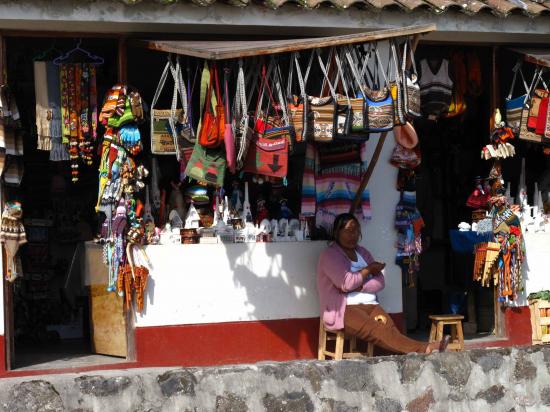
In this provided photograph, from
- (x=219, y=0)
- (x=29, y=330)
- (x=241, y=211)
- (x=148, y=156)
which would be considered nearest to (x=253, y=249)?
(x=241, y=211)

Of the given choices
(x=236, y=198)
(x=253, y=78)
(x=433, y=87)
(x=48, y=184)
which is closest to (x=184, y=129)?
(x=253, y=78)

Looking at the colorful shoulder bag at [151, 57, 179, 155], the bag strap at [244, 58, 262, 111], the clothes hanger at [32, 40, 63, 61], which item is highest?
the clothes hanger at [32, 40, 63, 61]

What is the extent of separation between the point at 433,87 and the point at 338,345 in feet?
9.02

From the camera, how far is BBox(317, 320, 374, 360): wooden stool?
10156mm

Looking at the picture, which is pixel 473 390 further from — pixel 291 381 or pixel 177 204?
pixel 177 204

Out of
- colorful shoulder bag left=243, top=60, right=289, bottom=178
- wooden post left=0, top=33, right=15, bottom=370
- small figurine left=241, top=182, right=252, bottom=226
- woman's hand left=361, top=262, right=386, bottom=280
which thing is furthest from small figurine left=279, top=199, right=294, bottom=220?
wooden post left=0, top=33, right=15, bottom=370

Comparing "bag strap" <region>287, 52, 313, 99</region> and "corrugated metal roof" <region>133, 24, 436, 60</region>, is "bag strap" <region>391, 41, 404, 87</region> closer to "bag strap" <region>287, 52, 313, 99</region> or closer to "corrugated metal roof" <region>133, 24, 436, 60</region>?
"corrugated metal roof" <region>133, 24, 436, 60</region>

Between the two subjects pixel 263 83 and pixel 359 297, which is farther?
pixel 359 297

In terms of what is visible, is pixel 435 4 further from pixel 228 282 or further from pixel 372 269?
pixel 228 282

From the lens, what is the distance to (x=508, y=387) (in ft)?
29.4

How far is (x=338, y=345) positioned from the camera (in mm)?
10148

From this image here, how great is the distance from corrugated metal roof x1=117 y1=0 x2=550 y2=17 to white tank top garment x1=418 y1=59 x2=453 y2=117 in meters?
0.92

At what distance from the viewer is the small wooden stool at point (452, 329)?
34.6ft

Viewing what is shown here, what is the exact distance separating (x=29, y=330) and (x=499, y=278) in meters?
4.85
